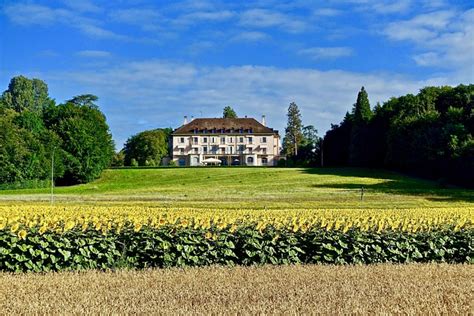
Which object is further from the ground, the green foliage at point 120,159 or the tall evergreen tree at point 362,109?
the tall evergreen tree at point 362,109

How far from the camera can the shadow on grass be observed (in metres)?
40.0

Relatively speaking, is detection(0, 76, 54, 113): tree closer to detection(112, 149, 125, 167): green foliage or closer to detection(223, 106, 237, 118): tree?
detection(112, 149, 125, 167): green foliage

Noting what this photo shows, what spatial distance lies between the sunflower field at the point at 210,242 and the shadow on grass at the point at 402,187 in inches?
1056

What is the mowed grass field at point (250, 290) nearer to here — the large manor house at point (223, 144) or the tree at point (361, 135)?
the tree at point (361, 135)

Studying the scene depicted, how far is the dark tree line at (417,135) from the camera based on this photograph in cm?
5938

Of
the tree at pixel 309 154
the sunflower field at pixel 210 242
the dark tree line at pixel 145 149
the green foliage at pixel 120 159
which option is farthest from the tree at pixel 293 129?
the sunflower field at pixel 210 242

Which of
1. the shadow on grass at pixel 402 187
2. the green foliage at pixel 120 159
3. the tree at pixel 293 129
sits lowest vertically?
the shadow on grass at pixel 402 187

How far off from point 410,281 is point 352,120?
81.4 metres

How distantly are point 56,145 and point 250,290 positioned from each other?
2542 inches

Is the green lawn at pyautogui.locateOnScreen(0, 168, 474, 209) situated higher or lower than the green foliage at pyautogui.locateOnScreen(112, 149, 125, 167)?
lower

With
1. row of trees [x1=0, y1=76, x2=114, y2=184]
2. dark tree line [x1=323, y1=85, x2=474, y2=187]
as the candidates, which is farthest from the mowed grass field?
row of trees [x1=0, y1=76, x2=114, y2=184]

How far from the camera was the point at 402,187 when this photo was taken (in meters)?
49.6

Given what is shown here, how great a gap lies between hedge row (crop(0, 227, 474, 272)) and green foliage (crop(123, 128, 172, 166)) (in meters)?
101

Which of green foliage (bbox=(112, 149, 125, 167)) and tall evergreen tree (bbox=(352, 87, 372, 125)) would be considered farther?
green foliage (bbox=(112, 149, 125, 167))
